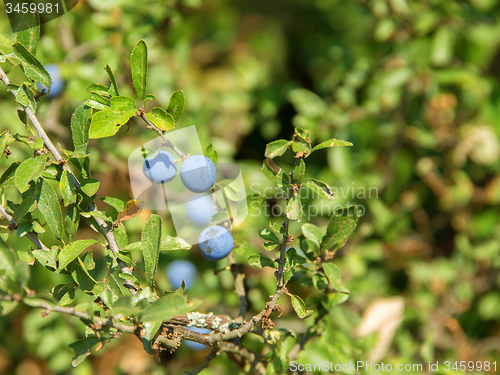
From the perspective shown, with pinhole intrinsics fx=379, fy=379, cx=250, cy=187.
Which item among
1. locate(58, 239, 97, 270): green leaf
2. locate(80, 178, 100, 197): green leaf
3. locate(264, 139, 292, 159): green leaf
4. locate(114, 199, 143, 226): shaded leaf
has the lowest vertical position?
locate(58, 239, 97, 270): green leaf

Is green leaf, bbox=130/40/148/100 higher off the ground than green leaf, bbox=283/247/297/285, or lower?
higher

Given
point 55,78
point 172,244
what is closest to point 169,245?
point 172,244

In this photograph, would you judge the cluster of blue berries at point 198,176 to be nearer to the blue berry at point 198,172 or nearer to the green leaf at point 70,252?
the blue berry at point 198,172

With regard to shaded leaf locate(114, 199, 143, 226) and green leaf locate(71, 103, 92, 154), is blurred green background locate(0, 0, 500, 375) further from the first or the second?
green leaf locate(71, 103, 92, 154)

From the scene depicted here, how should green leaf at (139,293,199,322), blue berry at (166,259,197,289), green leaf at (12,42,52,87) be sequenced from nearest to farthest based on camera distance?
green leaf at (139,293,199,322) → green leaf at (12,42,52,87) → blue berry at (166,259,197,289)

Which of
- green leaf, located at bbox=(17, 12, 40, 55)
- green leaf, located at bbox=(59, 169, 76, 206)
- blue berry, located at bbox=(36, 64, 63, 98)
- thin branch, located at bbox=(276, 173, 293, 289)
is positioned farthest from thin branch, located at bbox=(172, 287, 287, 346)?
blue berry, located at bbox=(36, 64, 63, 98)

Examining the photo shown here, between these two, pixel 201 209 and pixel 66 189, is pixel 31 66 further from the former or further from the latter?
pixel 201 209
